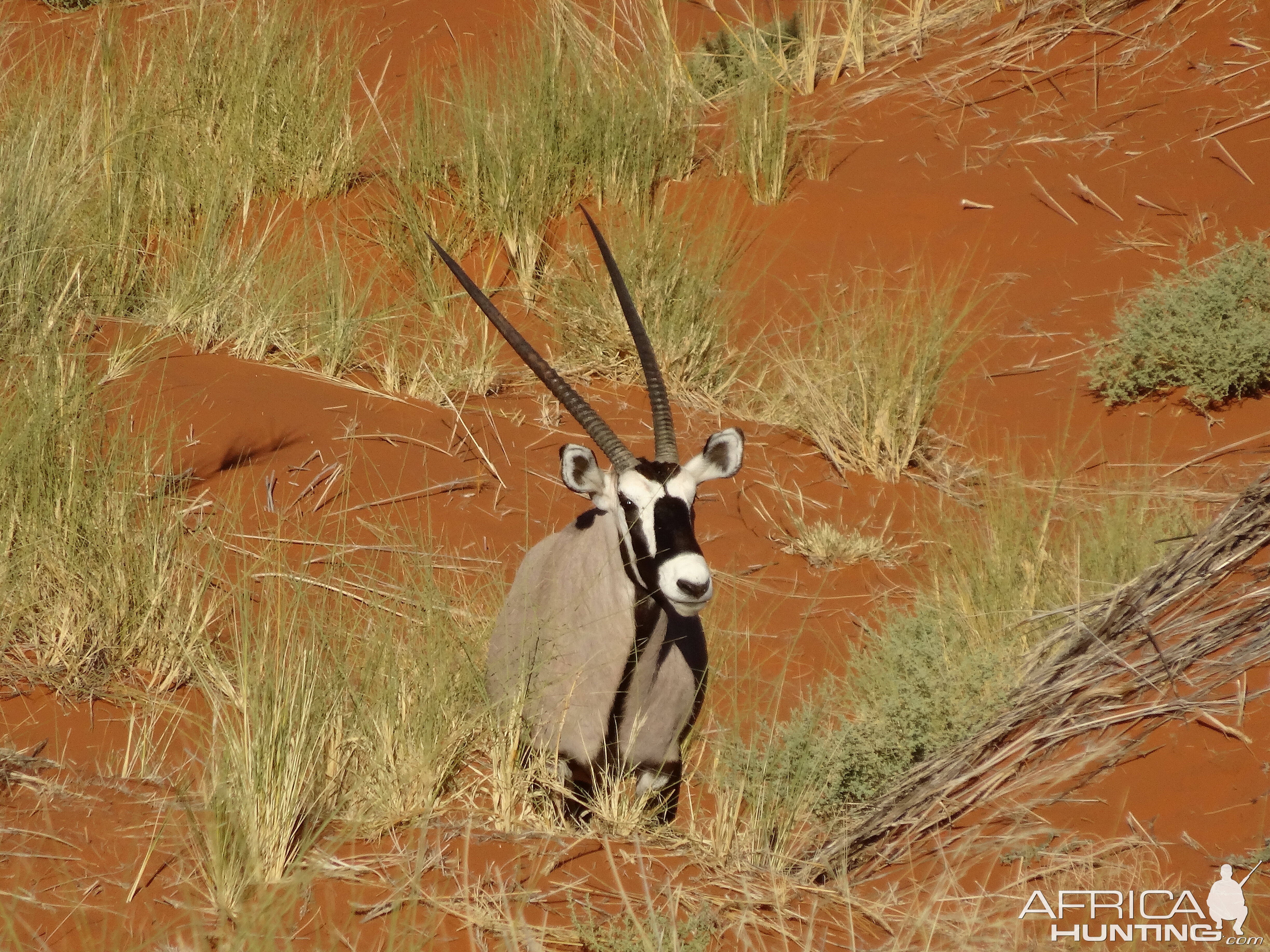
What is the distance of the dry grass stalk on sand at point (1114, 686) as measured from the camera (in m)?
3.15

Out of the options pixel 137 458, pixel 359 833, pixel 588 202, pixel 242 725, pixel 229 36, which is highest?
pixel 229 36

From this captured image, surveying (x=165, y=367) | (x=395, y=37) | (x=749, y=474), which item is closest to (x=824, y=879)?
(x=749, y=474)

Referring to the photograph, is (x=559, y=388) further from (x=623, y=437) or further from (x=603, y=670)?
(x=623, y=437)

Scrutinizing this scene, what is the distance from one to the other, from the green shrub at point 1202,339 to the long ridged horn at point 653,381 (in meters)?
3.52

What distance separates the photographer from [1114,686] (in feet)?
10.6

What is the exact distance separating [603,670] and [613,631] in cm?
13

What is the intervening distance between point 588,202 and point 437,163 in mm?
1020

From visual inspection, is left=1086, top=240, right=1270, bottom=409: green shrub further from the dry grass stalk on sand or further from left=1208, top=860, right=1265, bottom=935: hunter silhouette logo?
left=1208, top=860, right=1265, bottom=935: hunter silhouette logo

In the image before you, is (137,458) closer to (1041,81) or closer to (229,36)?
(229,36)

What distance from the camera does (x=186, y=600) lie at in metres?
4.56

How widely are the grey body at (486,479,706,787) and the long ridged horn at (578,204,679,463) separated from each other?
0.82ft

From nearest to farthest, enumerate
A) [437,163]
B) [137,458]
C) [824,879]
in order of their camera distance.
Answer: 1. [824,879]
2. [137,458]
3. [437,163]

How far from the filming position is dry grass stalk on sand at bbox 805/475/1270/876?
3152 millimetres

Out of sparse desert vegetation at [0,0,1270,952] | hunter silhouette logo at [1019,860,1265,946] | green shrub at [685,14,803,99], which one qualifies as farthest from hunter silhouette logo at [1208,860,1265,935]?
green shrub at [685,14,803,99]
